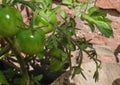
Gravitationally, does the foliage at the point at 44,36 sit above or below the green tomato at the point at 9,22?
below

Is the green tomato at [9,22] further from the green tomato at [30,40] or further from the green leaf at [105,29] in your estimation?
the green leaf at [105,29]

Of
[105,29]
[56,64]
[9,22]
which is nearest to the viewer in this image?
[9,22]

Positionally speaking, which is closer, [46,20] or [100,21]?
[46,20]

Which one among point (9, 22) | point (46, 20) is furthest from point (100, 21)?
point (9, 22)

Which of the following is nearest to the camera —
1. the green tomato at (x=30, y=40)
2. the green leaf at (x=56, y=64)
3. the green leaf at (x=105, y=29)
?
the green tomato at (x=30, y=40)

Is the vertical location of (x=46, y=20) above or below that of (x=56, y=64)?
above

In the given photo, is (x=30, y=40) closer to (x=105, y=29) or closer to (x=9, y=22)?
(x=9, y=22)

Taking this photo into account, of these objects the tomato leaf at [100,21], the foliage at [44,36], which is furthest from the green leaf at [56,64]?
the tomato leaf at [100,21]

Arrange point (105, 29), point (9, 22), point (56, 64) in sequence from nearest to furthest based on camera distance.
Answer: point (9, 22) → point (105, 29) → point (56, 64)
